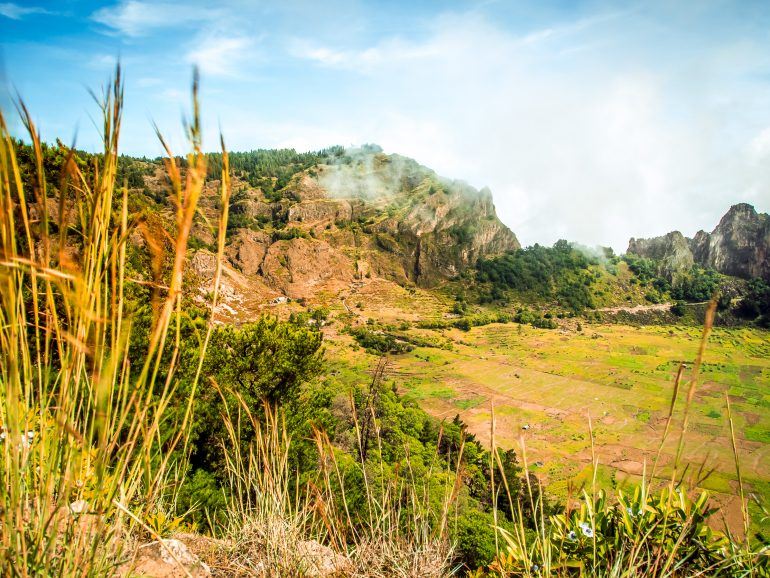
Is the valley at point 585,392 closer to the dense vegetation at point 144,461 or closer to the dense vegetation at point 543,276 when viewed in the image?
the dense vegetation at point 543,276

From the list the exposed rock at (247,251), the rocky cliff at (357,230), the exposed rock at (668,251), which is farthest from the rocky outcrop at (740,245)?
the exposed rock at (247,251)

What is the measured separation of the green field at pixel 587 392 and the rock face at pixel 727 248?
50.4 meters

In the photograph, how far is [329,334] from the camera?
67.2 m

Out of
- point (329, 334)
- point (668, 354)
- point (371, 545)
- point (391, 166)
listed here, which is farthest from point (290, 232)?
point (371, 545)

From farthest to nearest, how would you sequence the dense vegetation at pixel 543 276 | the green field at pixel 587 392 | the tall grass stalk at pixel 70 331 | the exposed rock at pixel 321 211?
the dense vegetation at pixel 543 276 < the exposed rock at pixel 321 211 < the green field at pixel 587 392 < the tall grass stalk at pixel 70 331

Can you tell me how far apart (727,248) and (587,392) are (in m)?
123

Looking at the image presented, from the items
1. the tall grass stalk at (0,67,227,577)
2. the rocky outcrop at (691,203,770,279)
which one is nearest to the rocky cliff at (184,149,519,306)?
the rocky outcrop at (691,203,770,279)

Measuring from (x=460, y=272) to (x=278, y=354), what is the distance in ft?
339

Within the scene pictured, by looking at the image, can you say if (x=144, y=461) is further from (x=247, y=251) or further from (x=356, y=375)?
(x=247, y=251)

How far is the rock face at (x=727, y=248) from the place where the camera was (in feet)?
409

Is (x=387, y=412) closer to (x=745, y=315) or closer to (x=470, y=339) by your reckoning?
(x=470, y=339)

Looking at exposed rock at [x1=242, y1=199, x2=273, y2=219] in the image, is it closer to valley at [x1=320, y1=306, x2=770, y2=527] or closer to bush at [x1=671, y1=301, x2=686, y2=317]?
valley at [x1=320, y1=306, x2=770, y2=527]

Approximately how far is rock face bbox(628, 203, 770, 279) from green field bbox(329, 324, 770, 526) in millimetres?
50431

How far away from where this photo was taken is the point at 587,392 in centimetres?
5450
